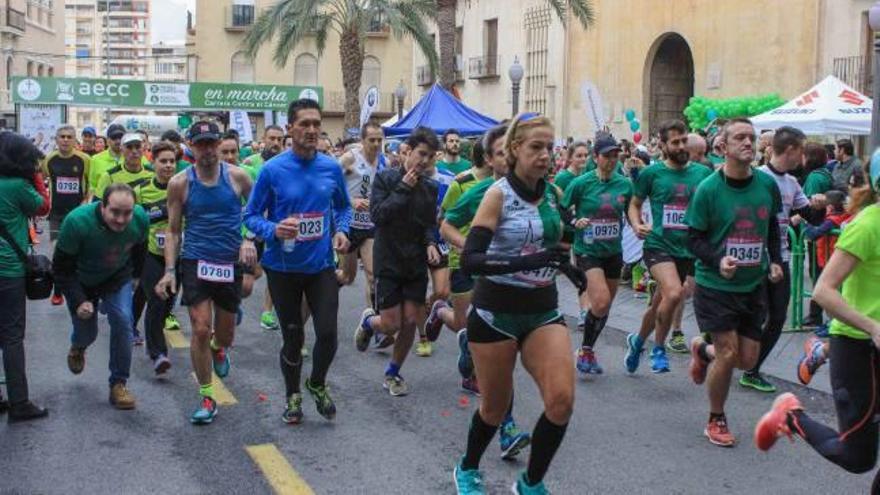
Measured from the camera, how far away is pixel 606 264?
8.31m

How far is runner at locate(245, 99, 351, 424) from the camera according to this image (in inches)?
255

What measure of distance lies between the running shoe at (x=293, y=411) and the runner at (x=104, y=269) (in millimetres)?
1175

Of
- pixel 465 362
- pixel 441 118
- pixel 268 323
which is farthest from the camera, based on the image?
pixel 441 118

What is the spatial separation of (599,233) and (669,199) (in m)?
0.60

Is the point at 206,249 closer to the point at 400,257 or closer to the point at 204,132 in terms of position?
the point at 204,132

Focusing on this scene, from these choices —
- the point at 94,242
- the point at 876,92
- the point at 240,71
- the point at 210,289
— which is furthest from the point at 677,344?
the point at 240,71

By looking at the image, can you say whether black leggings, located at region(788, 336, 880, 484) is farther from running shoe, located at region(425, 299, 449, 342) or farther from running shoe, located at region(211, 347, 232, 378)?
running shoe, located at region(211, 347, 232, 378)

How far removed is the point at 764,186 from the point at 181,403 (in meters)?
4.10

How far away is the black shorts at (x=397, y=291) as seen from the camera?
24.9ft

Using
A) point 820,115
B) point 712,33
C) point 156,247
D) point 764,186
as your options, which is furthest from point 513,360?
point 712,33

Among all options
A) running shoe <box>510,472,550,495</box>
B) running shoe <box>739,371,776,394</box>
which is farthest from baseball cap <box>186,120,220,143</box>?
running shoe <box>739,371,776,394</box>

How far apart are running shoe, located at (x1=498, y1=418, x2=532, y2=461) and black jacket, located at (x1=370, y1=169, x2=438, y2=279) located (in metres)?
1.90

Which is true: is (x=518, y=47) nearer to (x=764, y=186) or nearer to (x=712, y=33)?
(x=712, y=33)

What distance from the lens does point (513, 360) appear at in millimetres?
4934
